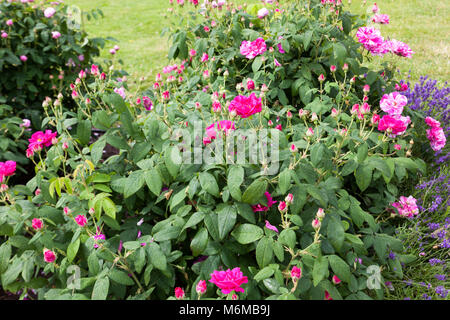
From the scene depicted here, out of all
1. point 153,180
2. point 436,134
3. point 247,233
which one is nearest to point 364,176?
point 247,233

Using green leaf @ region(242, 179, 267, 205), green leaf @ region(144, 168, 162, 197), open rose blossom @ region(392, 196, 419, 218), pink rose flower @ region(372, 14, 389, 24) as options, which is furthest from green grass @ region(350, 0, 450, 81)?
green leaf @ region(144, 168, 162, 197)

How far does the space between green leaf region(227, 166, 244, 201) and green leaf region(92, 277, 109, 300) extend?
1.59 feet

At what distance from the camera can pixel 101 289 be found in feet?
3.99

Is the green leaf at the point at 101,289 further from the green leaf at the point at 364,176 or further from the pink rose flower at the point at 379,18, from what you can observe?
the pink rose flower at the point at 379,18

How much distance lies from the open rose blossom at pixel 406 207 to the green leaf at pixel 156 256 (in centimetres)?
115

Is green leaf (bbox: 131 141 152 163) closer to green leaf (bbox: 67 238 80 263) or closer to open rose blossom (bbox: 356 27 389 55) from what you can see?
green leaf (bbox: 67 238 80 263)

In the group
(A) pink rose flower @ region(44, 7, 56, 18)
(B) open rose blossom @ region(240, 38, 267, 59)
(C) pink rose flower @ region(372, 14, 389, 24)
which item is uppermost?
(A) pink rose flower @ region(44, 7, 56, 18)

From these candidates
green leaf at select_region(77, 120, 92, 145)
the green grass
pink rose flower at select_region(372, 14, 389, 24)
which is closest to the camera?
green leaf at select_region(77, 120, 92, 145)

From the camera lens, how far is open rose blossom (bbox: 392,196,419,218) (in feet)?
6.00

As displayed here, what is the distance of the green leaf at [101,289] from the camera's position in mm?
1204

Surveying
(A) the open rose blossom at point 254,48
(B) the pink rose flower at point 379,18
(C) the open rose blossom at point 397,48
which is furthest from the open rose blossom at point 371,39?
(A) the open rose blossom at point 254,48

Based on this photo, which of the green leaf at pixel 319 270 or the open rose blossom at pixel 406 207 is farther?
the open rose blossom at pixel 406 207

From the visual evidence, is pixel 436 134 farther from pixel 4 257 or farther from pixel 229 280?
pixel 4 257

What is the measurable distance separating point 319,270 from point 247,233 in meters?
0.25
